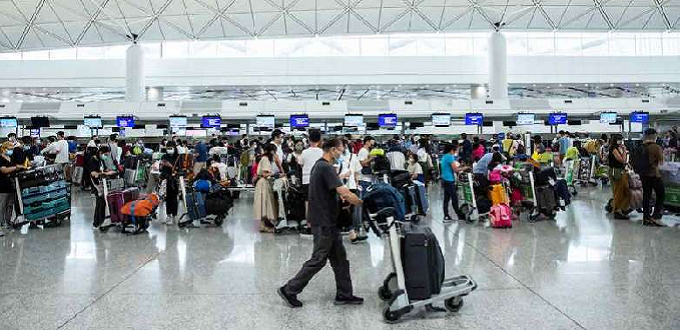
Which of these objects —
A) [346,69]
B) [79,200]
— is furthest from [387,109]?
[79,200]

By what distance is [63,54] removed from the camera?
1582 inches

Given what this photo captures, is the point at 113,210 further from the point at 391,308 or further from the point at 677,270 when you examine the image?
the point at 677,270

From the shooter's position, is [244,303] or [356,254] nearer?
[244,303]

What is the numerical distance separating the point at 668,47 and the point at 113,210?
43.7m

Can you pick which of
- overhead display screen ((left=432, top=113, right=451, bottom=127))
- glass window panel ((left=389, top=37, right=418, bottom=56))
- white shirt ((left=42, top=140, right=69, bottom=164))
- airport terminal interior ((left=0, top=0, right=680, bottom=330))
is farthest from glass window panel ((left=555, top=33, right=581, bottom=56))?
white shirt ((left=42, top=140, right=69, bottom=164))

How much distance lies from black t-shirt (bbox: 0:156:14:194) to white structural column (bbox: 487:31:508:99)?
93.6 feet

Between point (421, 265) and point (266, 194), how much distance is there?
18.1 feet

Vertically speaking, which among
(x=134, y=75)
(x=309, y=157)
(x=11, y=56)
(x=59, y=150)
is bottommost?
(x=309, y=157)

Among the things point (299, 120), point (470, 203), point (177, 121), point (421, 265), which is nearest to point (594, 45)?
point (299, 120)

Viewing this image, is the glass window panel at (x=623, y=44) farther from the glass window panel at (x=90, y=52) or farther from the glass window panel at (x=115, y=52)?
the glass window panel at (x=90, y=52)

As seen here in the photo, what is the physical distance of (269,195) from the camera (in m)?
9.90

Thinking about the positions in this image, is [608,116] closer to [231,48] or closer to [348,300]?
[231,48]

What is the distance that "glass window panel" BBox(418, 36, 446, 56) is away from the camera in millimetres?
40312

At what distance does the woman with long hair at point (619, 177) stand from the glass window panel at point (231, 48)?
33.0 meters
